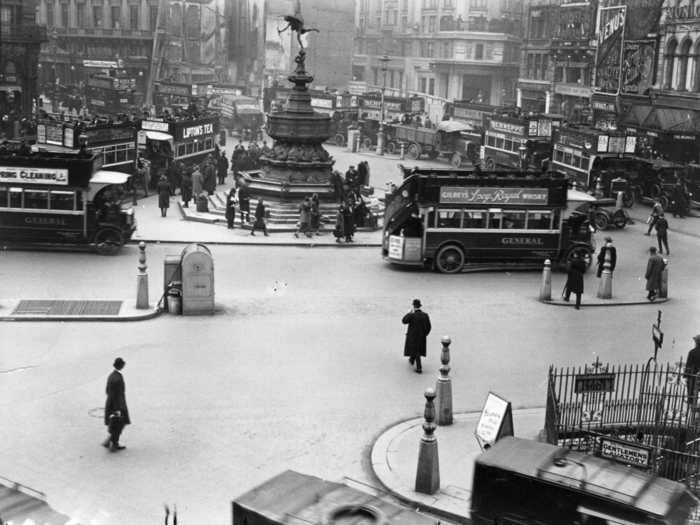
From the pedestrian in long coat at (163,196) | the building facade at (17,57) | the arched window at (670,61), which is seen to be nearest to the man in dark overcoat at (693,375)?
the pedestrian in long coat at (163,196)

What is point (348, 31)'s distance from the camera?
93312mm

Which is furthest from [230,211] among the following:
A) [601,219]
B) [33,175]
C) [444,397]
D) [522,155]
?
[522,155]

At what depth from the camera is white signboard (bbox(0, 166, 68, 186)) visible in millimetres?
25609

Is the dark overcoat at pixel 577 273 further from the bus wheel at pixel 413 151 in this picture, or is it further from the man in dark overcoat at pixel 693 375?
the bus wheel at pixel 413 151

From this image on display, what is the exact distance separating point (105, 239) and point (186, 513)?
16266 millimetres

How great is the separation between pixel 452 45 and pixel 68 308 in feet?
227

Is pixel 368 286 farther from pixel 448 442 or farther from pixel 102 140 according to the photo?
pixel 102 140

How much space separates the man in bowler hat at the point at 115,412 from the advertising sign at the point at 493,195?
14.1m

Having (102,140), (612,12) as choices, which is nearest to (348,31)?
(612,12)

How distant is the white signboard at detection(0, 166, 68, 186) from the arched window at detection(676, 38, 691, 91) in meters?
35.3

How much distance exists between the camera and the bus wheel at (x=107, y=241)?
2609 cm

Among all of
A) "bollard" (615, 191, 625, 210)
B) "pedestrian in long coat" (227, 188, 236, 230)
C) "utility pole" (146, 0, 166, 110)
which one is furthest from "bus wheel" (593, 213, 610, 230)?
"utility pole" (146, 0, 166, 110)

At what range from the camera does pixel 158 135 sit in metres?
40.4

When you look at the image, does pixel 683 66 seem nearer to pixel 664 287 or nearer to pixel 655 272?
pixel 664 287
